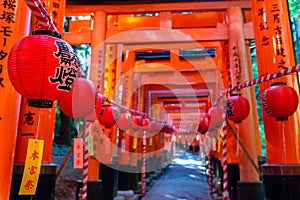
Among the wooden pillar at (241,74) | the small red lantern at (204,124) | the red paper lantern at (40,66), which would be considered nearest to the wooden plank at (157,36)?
the wooden pillar at (241,74)

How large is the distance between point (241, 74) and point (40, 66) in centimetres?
556

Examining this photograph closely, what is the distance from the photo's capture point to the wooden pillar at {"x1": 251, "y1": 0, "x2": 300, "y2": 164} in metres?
4.27

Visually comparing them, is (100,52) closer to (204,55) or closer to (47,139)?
(47,139)

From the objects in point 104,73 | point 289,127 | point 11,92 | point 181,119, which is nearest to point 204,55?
point 104,73

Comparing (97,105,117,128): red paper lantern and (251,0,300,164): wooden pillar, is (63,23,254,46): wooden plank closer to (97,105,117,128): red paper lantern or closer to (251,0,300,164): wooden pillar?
(97,105,117,128): red paper lantern

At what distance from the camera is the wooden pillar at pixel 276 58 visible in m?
4.27

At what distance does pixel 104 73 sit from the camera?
25.2 feet

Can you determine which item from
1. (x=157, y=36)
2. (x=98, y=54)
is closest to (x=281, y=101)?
(x=157, y=36)

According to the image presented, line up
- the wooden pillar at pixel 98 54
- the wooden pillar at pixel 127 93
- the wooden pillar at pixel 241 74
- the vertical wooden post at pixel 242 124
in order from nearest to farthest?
the vertical wooden post at pixel 242 124
the wooden pillar at pixel 241 74
the wooden pillar at pixel 98 54
the wooden pillar at pixel 127 93

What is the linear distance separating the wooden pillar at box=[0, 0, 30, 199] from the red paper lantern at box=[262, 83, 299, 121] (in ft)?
12.1

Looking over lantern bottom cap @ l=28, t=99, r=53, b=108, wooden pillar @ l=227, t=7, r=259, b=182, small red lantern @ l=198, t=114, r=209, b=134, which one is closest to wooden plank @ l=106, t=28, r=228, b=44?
wooden pillar @ l=227, t=7, r=259, b=182

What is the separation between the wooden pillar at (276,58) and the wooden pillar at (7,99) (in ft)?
13.3

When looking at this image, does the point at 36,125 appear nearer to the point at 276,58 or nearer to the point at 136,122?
the point at 276,58

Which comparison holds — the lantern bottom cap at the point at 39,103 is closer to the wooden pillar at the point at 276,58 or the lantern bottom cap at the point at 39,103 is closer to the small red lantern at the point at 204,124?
the wooden pillar at the point at 276,58
